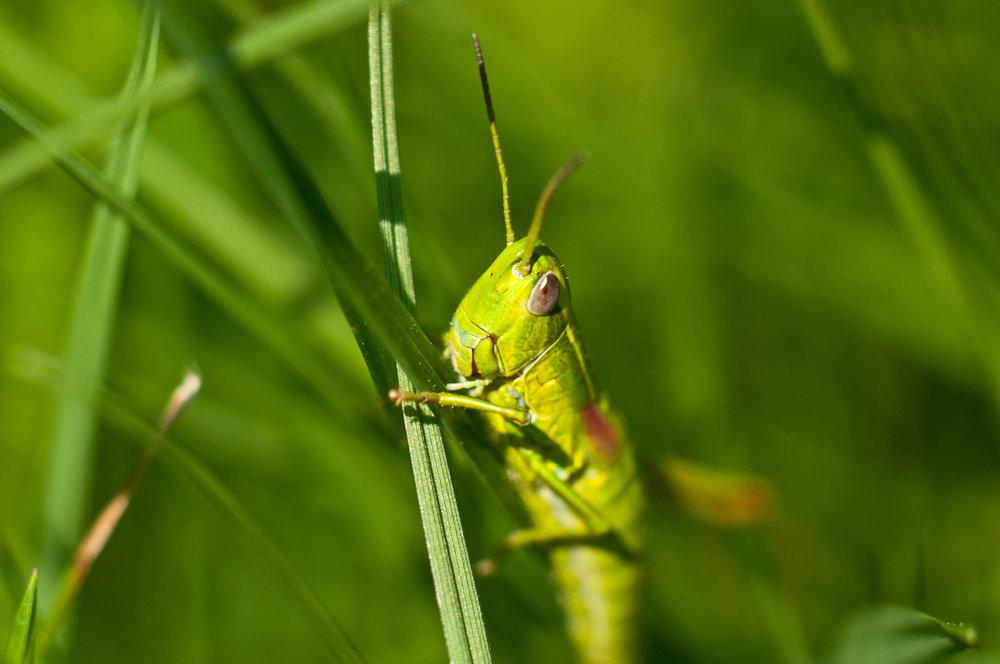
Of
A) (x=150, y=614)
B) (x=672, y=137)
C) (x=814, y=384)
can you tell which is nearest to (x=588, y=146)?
(x=672, y=137)

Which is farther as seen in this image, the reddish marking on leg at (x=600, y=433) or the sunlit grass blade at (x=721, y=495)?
the sunlit grass blade at (x=721, y=495)

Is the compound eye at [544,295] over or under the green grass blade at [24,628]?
over

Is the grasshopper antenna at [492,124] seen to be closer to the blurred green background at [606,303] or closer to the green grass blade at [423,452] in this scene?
the green grass blade at [423,452]

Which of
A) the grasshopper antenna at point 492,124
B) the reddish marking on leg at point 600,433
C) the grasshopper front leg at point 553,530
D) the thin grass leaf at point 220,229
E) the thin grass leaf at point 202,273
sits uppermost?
the thin grass leaf at point 220,229

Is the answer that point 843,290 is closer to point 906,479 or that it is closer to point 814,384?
point 814,384

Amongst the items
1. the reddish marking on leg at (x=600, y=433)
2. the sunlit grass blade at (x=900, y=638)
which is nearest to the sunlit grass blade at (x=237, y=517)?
the reddish marking on leg at (x=600, y=433)

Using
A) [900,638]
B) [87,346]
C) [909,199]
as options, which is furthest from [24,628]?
[909,199]

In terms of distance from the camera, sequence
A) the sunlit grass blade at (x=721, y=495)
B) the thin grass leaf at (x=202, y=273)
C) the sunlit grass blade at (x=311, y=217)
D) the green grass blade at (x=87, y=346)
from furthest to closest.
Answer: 1. the sunlit grass blade at (x=721, y=495)
2. the green grass blade at (x=87, y=346)
3. the thin grass leaf at (x=202, y=273)
4. the sunlit grass blade at (x=311, y=217)

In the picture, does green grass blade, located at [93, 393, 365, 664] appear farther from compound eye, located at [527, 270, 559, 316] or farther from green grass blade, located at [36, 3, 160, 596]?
compound eye, located at [527, 270, 559, 316]
